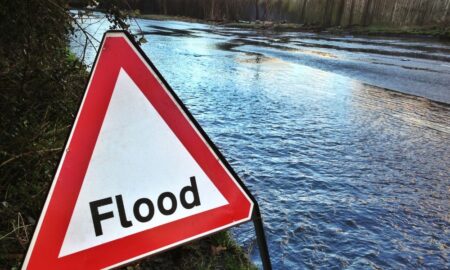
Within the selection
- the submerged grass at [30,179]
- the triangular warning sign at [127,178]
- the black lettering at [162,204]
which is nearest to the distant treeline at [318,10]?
the submerged grass at [30,179]

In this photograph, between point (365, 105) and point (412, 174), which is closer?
point (412, 174)

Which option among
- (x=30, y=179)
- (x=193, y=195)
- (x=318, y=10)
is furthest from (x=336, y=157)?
(x=318, y=10)

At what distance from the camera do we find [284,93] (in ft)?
28.8

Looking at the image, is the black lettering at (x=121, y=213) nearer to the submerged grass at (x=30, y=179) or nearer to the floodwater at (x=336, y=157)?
the submerged grass at (x=30, y=179)

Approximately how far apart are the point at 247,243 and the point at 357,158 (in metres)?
2.42

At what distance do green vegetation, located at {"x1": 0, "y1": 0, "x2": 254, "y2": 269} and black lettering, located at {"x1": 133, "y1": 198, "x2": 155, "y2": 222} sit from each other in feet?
3.34

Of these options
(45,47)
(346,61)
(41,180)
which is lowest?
(346,61)

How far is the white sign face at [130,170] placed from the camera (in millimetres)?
1486

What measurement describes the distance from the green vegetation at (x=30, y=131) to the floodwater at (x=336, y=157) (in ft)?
1.64

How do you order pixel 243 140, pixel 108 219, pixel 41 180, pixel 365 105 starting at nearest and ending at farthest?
pixel 108 219 < pixel 41 180 < pixel 243 140 < pixel 365 105

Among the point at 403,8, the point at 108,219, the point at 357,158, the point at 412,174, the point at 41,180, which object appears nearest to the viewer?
the point at 108,219

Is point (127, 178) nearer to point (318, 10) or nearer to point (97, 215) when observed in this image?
point (97, 215)

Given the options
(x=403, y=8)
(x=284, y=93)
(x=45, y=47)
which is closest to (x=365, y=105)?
(x=284, y=93)

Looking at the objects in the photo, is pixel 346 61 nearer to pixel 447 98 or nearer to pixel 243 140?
pixel 447 98
